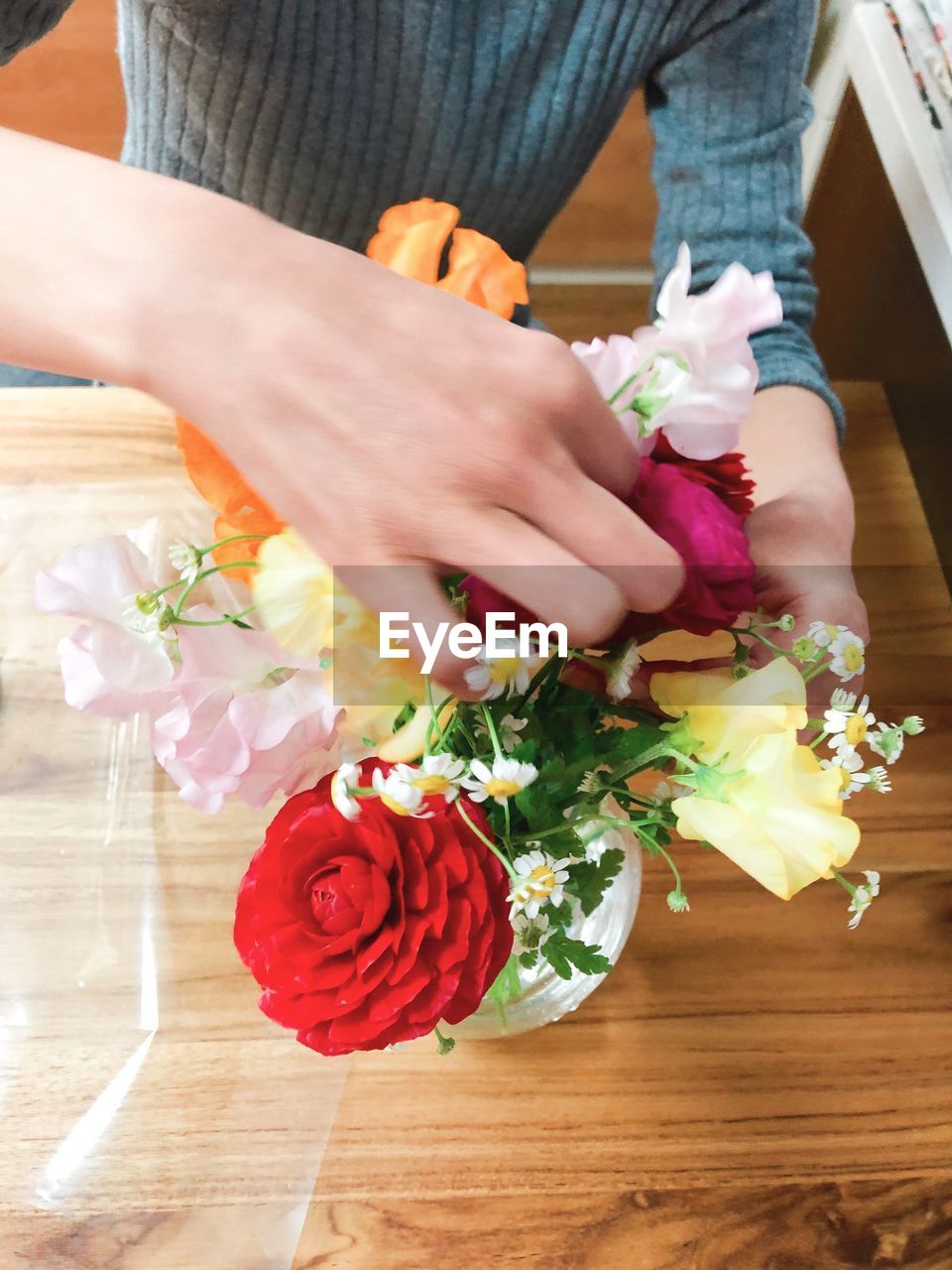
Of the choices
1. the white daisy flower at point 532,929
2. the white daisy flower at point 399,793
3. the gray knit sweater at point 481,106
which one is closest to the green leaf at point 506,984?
the white daisy flower at point 532,929

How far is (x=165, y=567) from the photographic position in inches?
19.6

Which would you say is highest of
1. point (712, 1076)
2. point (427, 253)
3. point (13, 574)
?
point (427, 253)

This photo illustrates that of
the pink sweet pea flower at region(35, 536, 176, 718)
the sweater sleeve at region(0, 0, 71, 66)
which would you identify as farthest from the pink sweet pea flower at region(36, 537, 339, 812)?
the sweater sleeve at region(0, 0, 71, 66)

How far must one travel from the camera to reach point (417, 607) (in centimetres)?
27

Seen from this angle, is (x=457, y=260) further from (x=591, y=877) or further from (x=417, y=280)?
(x=591, y=877)

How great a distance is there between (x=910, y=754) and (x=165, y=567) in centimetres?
41

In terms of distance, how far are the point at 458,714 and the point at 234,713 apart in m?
0.06

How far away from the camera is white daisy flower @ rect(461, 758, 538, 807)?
0.83ft

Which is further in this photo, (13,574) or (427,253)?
(13,574)

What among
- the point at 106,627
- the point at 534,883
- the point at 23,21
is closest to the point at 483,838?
the point at 534,883

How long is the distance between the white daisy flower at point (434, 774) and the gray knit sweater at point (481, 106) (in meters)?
0.41

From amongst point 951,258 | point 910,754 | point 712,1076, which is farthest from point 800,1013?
point 951,258

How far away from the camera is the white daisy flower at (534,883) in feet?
0.93

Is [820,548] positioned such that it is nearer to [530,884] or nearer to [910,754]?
[910,754]
